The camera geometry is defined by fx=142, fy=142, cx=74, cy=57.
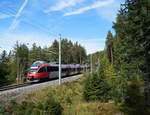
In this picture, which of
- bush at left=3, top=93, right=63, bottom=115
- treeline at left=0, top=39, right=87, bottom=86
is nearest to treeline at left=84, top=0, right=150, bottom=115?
bush at left=3, top=93, right=63, bottom=115

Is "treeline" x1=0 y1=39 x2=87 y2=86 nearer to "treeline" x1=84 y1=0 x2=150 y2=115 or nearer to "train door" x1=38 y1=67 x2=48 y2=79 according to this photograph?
"train door" x1=38 y1=67 x2=48 y2=79

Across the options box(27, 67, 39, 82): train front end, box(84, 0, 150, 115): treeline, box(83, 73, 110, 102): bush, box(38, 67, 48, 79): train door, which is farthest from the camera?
box(38, 67, 48, 79): train door

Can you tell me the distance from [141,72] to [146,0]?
9073 millimetres

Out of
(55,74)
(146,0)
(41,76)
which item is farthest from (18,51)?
(146,0)

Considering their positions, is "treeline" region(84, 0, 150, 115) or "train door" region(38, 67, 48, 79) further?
A: "train door" region(38, 67, 48, 79)

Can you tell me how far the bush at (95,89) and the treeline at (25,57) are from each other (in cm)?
883

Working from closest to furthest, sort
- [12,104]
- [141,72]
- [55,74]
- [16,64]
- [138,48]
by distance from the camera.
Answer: [12,104], [138,48], [141,72], [55,74], [16,64]

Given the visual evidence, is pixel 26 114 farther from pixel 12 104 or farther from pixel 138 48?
pixel 138 48

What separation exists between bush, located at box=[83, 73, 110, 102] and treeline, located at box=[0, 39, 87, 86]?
8.83 m

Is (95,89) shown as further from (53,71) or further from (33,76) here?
(53,71)

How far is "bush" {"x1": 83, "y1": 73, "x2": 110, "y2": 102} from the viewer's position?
1316 cm

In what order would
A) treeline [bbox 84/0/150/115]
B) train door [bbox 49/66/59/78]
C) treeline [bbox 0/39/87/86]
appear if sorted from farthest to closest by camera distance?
treeline [bbox 0/39/87/86]
train door [bbox 49/66/59/78]
treeline [bbox 84/0/150/115]

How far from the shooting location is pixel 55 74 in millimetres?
28891

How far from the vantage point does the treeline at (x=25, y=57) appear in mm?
30472
